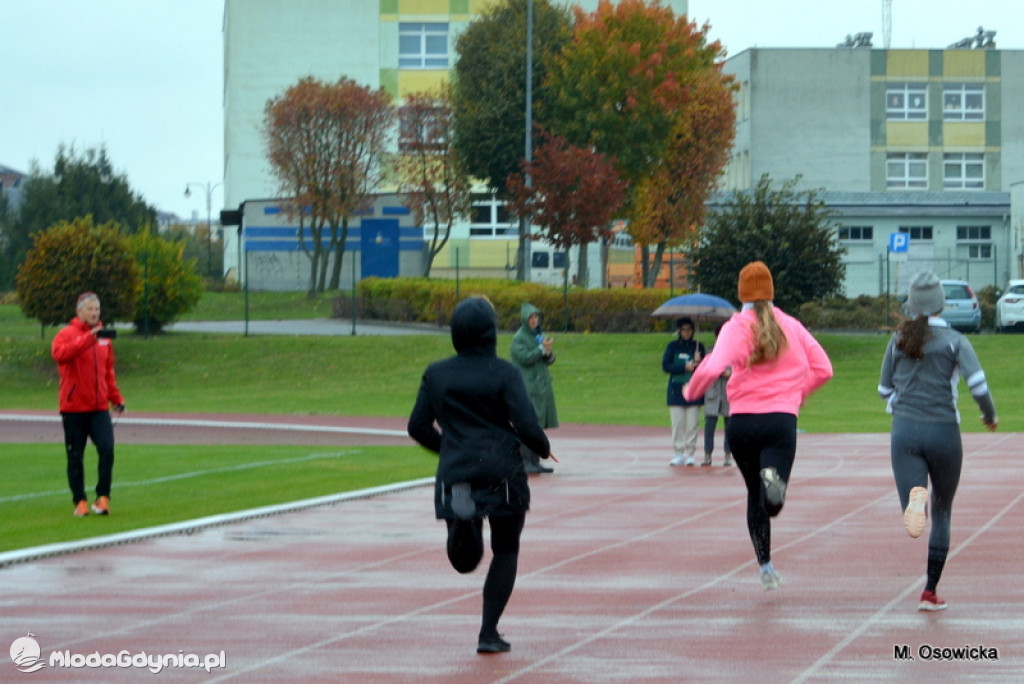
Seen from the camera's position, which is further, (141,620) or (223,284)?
(223,284)

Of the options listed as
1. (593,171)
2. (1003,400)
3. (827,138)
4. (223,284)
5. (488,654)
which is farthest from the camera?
(827,138)

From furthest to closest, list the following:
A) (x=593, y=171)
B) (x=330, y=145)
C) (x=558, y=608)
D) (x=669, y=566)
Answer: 1. (x=330, y=145)
2. (x=593, y=171)
3. (x=669, y=566)
4. (x=558, y=608)

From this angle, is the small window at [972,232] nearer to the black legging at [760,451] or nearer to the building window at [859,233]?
the building window at [859,233]

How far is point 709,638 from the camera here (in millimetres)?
7742

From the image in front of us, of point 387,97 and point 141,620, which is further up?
point 387,97

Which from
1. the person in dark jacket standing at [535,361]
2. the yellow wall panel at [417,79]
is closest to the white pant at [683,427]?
the person in dark jacket standing at [535,361]

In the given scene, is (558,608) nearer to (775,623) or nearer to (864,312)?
(775,623)

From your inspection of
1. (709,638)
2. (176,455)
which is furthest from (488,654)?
(176,455)

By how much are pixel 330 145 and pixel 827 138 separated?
28861mm

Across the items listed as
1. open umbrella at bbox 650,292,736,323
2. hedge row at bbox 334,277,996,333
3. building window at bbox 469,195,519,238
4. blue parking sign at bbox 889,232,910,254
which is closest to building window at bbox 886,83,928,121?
building window at bbox 469,195,519,238

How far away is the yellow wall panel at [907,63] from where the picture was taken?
72.2 meters

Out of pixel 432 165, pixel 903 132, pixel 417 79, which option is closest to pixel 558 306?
pixel 432 165

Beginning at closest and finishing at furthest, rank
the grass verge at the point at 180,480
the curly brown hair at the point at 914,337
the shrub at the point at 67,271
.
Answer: the curly brown hair at the point at 914,337, the grass verge at the point at 180,480, the shrub at the point at 67,271

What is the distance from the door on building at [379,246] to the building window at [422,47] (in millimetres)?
10557
